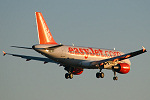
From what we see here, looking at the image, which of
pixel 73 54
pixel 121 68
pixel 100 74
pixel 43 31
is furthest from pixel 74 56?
pixel 121 68

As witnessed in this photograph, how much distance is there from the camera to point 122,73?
83.4 meters

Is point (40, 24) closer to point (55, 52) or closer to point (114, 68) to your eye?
point (55, 52)

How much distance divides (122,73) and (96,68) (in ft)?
20.2

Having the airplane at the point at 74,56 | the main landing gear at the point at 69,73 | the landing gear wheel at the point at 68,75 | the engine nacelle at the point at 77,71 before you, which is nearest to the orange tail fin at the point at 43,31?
the airplane at the point at 74,56

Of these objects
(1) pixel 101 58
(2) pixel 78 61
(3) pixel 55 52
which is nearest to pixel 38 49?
(3) pixel 55 52

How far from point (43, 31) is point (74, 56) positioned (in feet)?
24.2

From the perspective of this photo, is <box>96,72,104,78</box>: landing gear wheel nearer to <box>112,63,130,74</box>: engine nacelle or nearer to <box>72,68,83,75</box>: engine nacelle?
<box>112,63,130,74</box>: engine nacelle

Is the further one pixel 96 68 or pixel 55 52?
pixel 96 68

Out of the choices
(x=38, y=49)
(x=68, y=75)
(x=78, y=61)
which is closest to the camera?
(x=38, y=49)

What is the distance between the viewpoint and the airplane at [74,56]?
7431 centimetres

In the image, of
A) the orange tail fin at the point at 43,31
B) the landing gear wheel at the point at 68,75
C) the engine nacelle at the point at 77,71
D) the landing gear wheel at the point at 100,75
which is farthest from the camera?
the engine nacelle at the point at 77,71

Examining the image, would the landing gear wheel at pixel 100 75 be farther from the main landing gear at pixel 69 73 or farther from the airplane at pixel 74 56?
the main landing gear at pixel 69 73

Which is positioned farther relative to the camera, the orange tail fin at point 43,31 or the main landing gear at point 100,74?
the main landing gear at point 100,74

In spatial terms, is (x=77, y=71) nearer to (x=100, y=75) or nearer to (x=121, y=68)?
(x=100, y=75)
